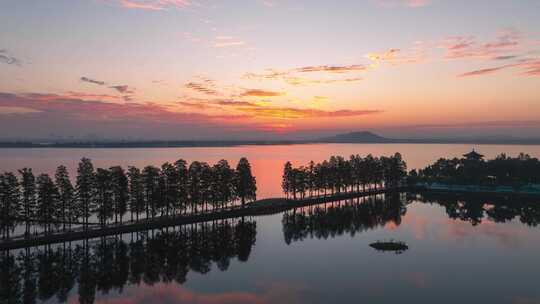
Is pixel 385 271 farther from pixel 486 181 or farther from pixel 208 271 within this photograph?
pixel 486 181

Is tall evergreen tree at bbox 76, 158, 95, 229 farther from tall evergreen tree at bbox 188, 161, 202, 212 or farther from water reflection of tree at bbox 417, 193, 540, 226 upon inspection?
water reflection of tree at bbox 417, 193, 540, 226

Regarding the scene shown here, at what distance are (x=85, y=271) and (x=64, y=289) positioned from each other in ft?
12.1

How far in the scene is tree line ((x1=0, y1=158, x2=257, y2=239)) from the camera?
1661 inches

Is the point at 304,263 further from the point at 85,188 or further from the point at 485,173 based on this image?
the point at 485,173

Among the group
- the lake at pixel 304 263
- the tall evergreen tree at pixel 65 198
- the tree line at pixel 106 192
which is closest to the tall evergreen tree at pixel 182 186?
the tree line at pixel 106 192

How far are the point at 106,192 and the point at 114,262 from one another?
14.9 metres

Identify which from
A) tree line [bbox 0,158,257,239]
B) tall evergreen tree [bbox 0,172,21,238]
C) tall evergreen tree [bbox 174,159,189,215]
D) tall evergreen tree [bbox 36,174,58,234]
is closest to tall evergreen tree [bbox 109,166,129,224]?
tree line [bbox 0,158,257,239]

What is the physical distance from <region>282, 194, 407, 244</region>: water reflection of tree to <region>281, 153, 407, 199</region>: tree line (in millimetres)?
5364

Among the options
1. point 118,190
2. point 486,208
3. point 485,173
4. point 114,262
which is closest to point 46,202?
point 118,190

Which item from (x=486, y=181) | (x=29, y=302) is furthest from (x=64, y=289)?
(x=486, y=181)

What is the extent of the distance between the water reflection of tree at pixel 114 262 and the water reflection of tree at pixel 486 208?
114 feet

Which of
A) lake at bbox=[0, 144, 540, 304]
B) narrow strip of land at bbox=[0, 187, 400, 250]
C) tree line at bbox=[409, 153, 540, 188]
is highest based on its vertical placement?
tree line at bbox=[409, 153, 540, 188]

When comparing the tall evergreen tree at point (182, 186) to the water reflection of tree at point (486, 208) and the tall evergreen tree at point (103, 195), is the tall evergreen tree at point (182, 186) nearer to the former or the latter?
the tall evergreen tree at point (103, 195)

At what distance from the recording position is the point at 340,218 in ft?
187
